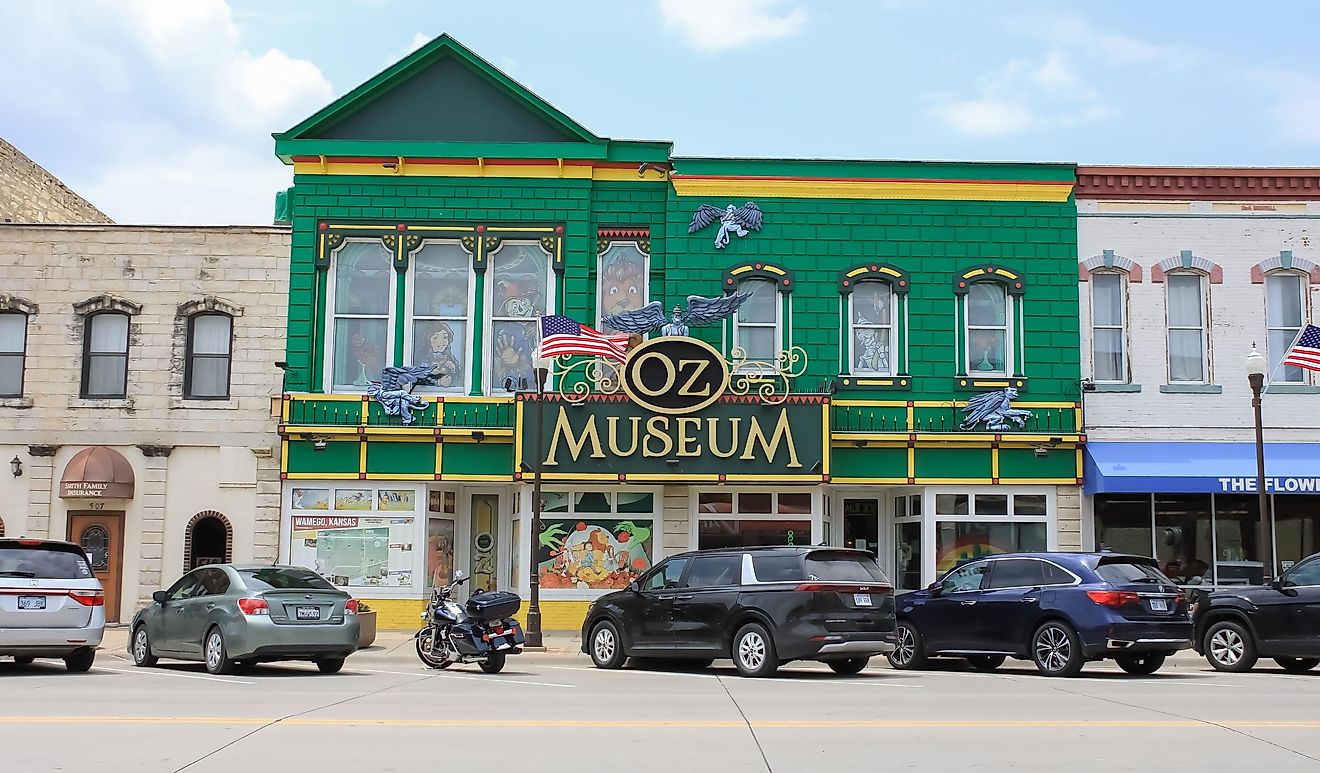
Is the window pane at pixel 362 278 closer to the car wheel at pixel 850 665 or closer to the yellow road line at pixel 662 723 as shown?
the car wheel at pixel 850 665

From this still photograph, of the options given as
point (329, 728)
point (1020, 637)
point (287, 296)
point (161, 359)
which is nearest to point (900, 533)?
point (1020, 637)

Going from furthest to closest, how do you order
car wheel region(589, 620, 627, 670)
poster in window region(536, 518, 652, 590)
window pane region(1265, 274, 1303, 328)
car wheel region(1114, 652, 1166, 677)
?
window pane region(1265, 274, 1303, 328), poster in window region(536, 518, 652, 590), car wheel region(589, 620, 627, 670), car wheel region(1114, 652, 1166, 677)

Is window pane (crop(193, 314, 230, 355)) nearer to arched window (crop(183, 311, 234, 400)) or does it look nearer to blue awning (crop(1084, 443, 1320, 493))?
arched window (crop(183, 311, 234, 400))

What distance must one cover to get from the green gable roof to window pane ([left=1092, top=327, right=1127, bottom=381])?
399 inches

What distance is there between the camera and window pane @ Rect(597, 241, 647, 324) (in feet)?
88.1

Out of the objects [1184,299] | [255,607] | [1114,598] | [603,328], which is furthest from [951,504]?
[255,607]

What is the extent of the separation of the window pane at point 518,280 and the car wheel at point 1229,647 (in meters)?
13.1

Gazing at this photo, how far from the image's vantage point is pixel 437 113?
89.1ft

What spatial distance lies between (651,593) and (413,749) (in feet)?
28.0

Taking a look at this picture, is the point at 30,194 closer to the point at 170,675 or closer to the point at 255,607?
the point at 170,675

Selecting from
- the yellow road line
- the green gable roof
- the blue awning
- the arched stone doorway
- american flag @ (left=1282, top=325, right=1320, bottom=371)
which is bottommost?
the yellow road line

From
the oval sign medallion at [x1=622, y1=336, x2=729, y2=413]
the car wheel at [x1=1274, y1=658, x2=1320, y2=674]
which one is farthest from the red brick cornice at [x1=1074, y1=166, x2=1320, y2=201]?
the car wheel at [x1=1274, y1=658, x2=1320, y2=674]

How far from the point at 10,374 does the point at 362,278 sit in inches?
271

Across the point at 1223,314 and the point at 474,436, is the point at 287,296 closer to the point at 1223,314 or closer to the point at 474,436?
the point at 474,436
